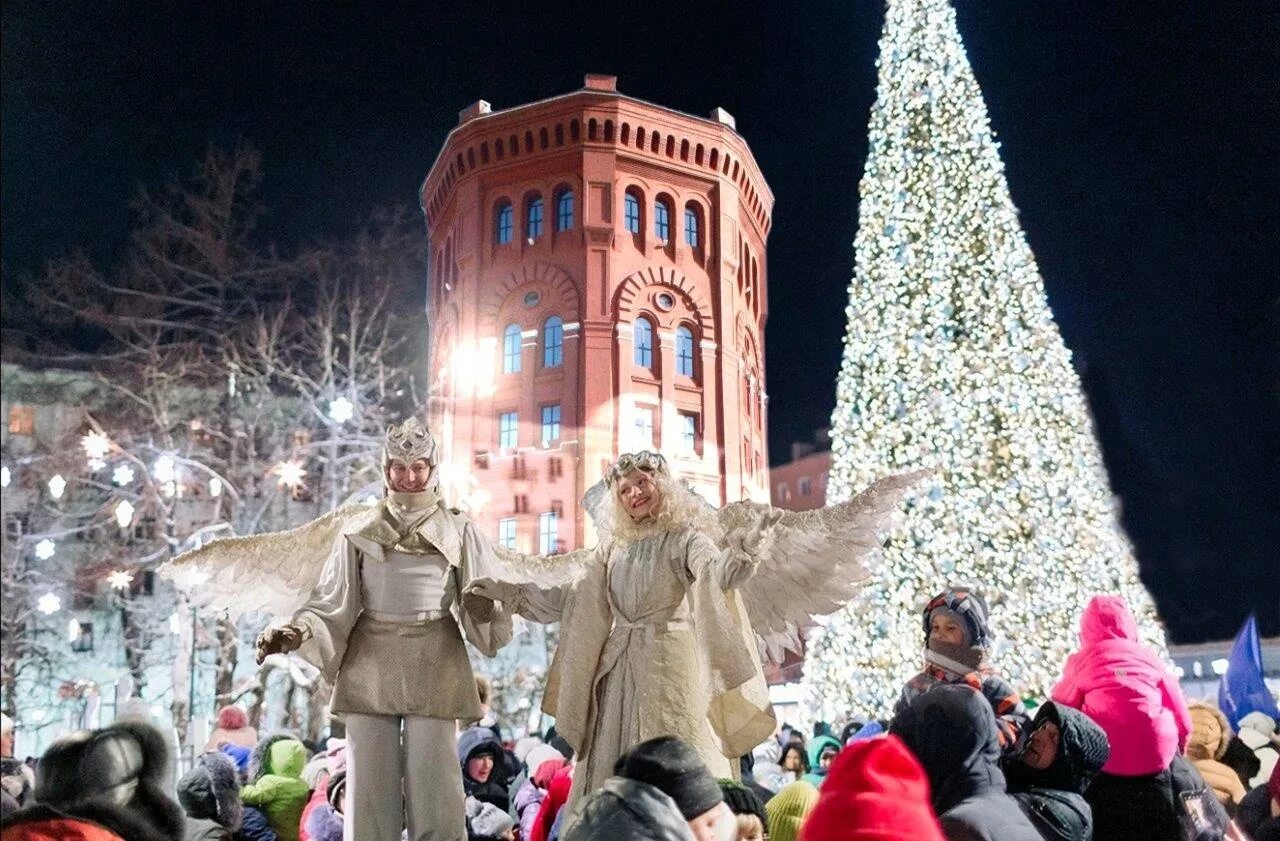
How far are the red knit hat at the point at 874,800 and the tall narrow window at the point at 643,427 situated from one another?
25.0m

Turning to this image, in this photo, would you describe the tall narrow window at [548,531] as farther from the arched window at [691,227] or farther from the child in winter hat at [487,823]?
the child in winter hat at [487,823]

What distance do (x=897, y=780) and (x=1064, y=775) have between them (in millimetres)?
1693

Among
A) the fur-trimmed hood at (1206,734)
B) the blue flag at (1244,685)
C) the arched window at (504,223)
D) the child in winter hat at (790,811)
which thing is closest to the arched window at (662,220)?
the arched window at (504,223)

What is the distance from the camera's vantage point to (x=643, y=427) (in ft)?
90.2

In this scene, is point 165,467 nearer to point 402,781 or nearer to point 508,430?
point 508,430

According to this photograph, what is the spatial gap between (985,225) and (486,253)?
56.9ft

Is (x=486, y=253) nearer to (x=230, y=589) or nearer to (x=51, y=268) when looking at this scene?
(x=51, y=268)

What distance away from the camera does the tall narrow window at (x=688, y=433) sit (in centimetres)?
2808

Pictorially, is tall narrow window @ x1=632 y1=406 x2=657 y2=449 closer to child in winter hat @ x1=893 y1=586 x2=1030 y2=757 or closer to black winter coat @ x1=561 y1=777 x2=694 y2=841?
child in winter hat @ x1=893 y1=586 x2=1030 y2=757

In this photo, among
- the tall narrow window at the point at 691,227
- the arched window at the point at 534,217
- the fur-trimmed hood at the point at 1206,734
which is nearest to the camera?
the fur-trimmed hood at the point at 1206,734

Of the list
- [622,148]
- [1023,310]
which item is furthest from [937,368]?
[622,148]

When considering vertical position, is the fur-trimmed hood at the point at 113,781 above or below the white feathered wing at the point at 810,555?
below

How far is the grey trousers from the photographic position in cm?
449

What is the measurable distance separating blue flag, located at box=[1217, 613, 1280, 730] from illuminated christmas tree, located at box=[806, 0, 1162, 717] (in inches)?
148
